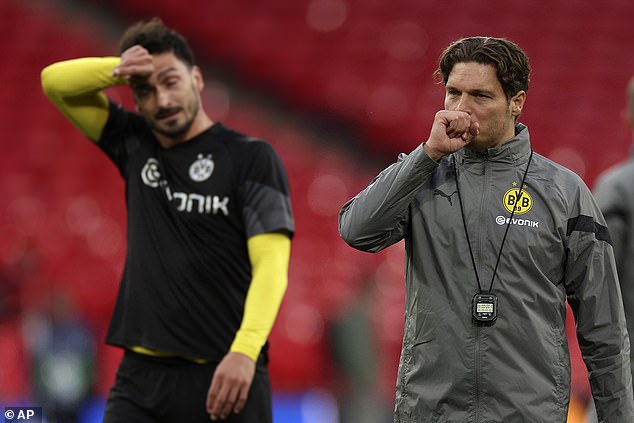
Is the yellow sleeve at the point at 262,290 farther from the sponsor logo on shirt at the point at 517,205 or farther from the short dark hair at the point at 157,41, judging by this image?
the sponsor logo on shirt at the point at 517,205

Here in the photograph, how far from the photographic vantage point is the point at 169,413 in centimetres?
332

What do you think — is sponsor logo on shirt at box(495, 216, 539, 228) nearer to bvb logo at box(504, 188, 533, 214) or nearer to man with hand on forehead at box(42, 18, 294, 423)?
bvb logo at box(504, 188, 533, 214)

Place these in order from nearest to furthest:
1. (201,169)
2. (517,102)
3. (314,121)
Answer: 1. (517,102)
2. (201,169)
3. (314,121)

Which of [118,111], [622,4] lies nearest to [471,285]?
[118,111]

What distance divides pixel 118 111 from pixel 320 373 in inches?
163

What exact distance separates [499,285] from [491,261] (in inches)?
2.4

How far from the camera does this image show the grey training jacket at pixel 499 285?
2.50 m

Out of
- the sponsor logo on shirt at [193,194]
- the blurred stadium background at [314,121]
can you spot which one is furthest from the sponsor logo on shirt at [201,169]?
the blurred stadium background at [314,121]

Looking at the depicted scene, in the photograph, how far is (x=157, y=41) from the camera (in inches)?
144

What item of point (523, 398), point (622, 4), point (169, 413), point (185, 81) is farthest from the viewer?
point (622, 4)

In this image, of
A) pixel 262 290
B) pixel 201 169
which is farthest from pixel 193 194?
pixel 262 290

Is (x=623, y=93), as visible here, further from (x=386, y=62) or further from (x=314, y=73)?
(x=314, y=73)

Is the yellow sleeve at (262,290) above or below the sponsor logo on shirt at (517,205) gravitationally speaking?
below

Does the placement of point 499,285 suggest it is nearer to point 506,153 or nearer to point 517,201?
point 517,201
